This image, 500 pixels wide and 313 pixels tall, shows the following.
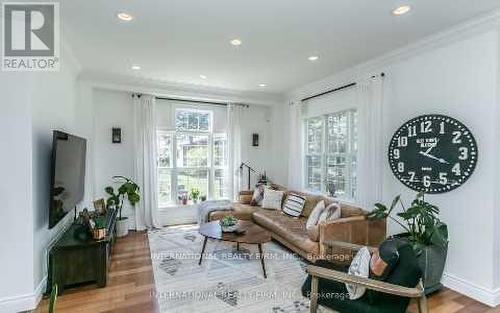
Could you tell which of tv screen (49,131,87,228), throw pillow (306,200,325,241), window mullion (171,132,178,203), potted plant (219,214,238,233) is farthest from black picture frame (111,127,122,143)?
throw pillow (306,200,325,241)

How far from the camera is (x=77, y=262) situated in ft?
9.45

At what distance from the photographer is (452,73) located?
298 centimetres

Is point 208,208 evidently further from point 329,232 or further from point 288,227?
point 329,232

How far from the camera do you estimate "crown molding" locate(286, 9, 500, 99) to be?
265 centimetres

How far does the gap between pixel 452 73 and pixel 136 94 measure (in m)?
4.71

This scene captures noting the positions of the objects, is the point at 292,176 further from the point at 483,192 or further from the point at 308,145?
the point at 483,192

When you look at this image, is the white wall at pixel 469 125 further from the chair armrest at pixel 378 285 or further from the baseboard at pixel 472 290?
the chair armrest at pixel 378 285

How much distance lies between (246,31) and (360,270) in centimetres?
250

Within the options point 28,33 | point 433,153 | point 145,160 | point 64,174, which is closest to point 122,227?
point 145,160

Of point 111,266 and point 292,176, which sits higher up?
point 292,176

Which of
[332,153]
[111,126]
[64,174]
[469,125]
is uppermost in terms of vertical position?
[111,126]

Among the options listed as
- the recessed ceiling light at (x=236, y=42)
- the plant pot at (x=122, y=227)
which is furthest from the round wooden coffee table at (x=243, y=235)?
the recessed ceiling light at (x=236, y=42)

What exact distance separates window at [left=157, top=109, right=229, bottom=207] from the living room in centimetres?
45

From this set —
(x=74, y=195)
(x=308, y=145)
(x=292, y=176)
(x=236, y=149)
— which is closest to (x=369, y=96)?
(x=308, y=145)
